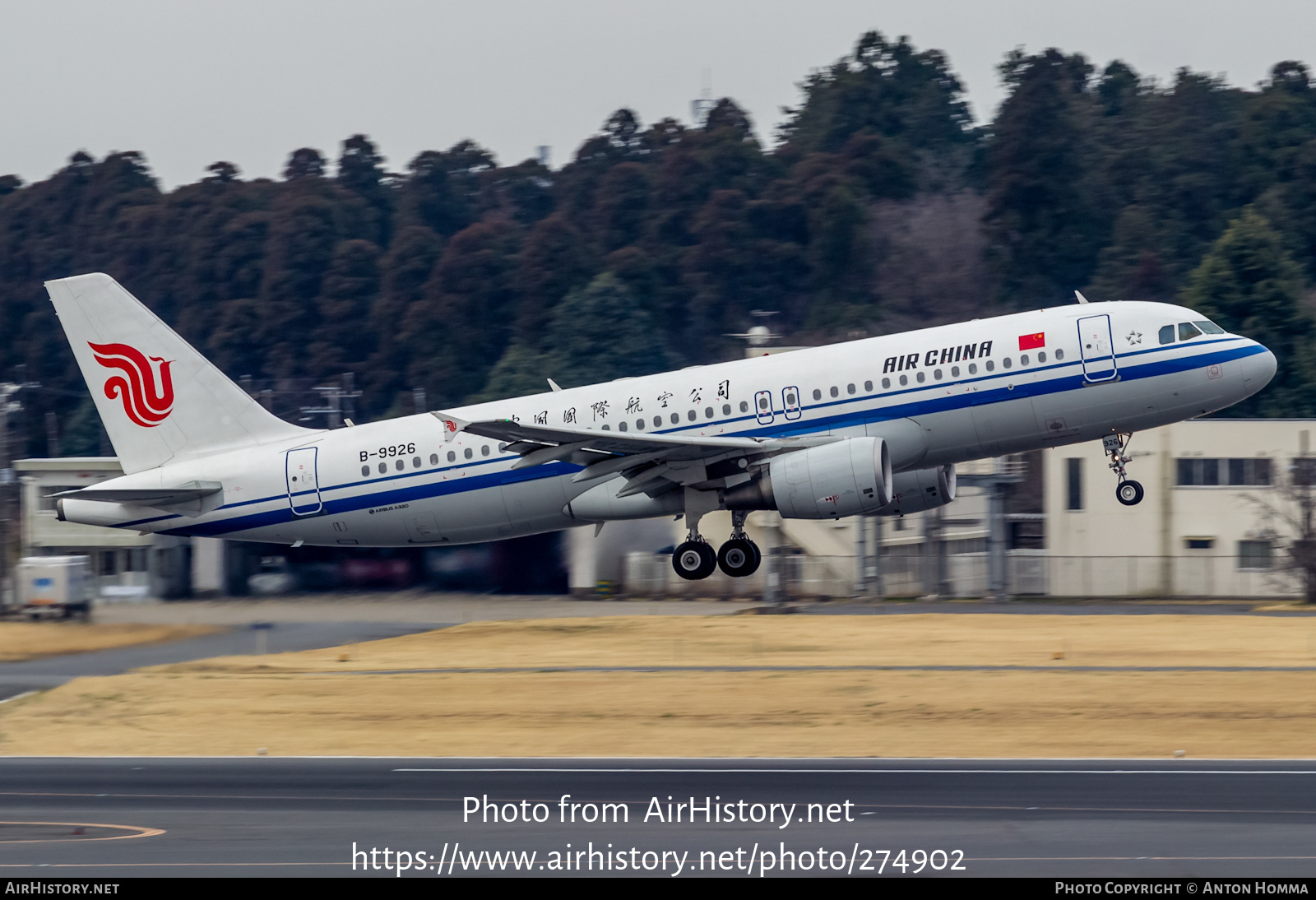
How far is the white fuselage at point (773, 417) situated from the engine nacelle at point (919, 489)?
1.46 metres

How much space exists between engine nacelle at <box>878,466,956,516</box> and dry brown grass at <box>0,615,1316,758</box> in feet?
13.6

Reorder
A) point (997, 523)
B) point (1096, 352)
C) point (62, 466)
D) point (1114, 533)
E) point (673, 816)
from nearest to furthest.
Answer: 1. point (673, 816)
2. point (1096, 352)
3. point (997, 523)
4. point (62, 466)
5. point (1114, 533)

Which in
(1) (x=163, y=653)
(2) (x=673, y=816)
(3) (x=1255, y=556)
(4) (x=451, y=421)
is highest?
(4) (x=451, y=421)

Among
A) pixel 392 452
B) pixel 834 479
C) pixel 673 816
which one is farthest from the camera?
pixel 392 452

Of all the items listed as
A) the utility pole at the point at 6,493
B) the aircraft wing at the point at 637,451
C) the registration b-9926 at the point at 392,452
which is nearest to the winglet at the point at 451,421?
the aircraft wing at the point at 637,451

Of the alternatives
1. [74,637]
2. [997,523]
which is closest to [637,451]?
[74,637]

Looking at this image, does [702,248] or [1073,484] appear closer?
[1073,484]

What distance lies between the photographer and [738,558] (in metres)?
35.7

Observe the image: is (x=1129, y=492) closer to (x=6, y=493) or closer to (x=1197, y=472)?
(x=1197, y=472)

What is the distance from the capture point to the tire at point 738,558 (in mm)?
35625

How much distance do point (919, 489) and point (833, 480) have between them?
379cm

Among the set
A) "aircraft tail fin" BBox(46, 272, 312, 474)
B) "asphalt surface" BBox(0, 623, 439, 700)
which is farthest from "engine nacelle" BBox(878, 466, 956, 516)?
"asphalt surface" BBox(0, 623, 439, 700)

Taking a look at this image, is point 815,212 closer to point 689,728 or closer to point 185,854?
point 689,728

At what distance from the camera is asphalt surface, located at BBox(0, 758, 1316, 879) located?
2173 cm
